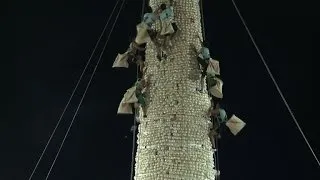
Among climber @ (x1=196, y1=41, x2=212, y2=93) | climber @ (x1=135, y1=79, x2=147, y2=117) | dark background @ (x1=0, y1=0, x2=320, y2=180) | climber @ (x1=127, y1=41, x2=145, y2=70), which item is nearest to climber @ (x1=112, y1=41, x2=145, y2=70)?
climber @ (x1=127, y1=41, x2=145, y2=70)

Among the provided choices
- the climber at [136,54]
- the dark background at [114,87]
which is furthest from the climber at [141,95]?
the dark background at [114,87]

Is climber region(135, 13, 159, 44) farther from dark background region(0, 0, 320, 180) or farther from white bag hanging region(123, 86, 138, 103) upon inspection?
dark background region(0, 0, 320, 180)

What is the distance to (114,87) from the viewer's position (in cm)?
363

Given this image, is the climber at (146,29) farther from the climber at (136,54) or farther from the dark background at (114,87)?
the dark background at (114,87)

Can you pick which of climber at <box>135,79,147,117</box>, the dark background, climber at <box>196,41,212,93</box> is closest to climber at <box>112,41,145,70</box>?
climber at <box>135,79,147,117</box>

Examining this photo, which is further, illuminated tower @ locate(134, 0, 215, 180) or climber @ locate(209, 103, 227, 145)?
climber @ locate(209, 103, 227, 145)

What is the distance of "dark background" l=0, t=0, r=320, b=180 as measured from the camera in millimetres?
3277

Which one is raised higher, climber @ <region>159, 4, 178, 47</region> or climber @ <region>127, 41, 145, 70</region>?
climber @ <region>159, 4, 178, 47</region>

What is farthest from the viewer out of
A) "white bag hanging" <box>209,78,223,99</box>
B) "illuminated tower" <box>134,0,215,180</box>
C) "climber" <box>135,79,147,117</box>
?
"white bag hanging" <box>209,78,223,99</box>

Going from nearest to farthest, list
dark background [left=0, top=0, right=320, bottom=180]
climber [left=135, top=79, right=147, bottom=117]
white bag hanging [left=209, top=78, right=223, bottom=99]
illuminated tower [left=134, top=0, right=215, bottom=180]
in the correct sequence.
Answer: illuminated tower [left=134, top=0, right=215, bottom=180]
climber [left=135, top=79, right=147, bottom=117]
white bag hanging [left=209, top=78, right=223, bottom=99]
dark background [left=0, top=0, right=320, bottom=180]

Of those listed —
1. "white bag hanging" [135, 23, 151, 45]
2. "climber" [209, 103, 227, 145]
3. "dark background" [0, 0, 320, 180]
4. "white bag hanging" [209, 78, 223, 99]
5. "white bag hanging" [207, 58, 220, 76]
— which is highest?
"white bag hanging" [135, 23, 151, 45]

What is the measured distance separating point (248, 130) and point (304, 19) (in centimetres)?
98

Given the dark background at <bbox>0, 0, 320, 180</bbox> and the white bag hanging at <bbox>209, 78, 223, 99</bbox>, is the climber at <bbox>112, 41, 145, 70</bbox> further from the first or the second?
the dark background at <bbox>0, 0, 320, 180</bbox>

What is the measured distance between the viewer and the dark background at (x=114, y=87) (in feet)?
10.8
